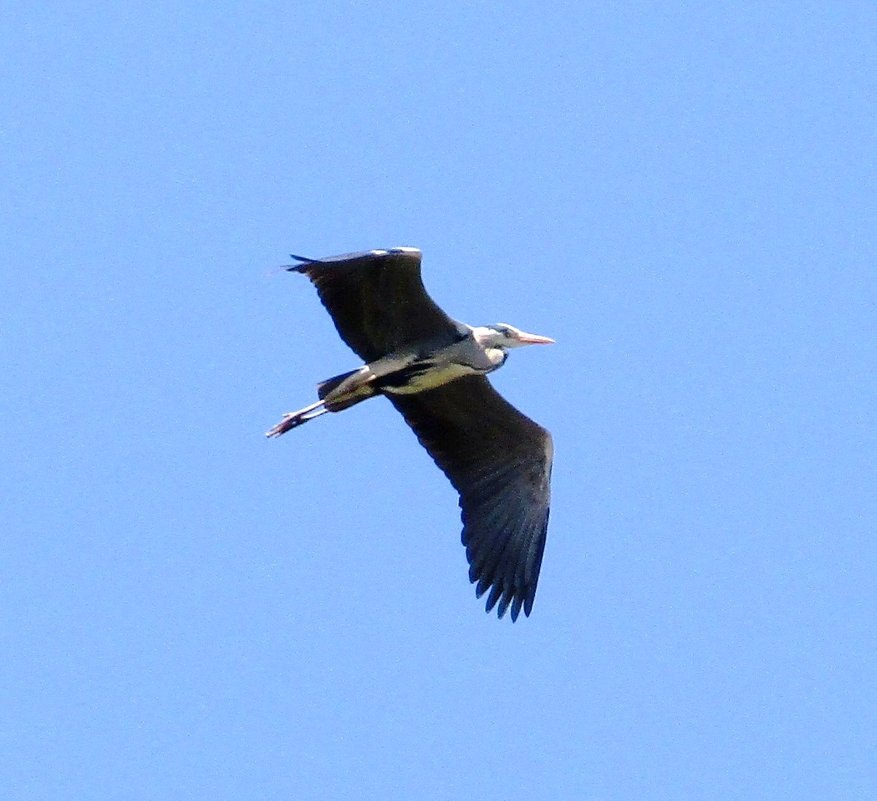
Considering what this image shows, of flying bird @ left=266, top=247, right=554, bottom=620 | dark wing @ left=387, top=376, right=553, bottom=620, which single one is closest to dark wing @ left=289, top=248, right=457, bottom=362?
flying bird @ left=266, top=247, right=554, bottom=620

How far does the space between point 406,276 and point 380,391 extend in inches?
35.4

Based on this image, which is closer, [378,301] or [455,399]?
[378,301]

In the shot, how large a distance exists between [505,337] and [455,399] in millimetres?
552

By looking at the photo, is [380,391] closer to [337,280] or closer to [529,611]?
[337,280]

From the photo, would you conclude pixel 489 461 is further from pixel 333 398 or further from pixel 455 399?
pixel 333 398

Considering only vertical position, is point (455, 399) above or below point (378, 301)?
below

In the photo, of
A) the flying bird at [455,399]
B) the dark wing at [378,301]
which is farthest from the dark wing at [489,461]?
the dark wing at [378,301]

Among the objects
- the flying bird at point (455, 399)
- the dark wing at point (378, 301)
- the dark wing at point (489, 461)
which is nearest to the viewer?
the dark wing at point (378, 301)

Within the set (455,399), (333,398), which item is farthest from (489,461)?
(333,398)

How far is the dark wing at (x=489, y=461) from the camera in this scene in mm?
10477

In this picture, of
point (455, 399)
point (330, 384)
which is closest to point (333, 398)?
point (330, 384)

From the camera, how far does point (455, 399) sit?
10789 mm

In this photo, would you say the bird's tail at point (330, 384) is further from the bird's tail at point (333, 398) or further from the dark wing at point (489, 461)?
the dark wing at point (489, 461)

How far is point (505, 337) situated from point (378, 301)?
44.1 inches
